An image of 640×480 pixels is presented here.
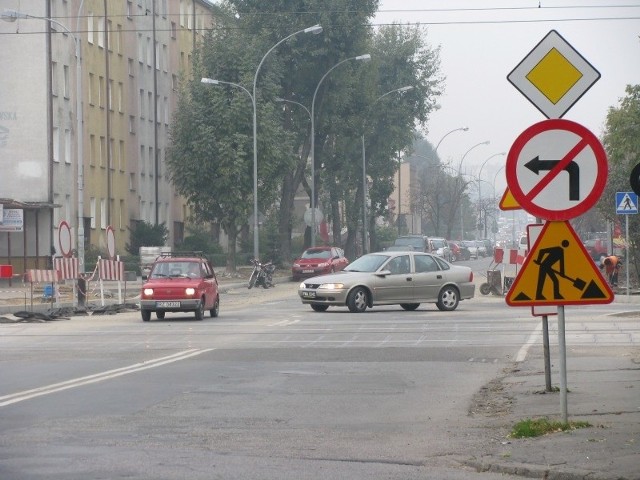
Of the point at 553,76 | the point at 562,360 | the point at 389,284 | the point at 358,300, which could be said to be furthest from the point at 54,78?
the point at 562,360

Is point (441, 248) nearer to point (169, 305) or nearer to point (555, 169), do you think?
point (169, 305)

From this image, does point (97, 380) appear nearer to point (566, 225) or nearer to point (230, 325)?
point (566, 225)

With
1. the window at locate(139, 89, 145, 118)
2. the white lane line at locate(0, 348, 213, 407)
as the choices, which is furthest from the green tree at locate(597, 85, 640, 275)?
the window at locate(139, 89, 145, 118)

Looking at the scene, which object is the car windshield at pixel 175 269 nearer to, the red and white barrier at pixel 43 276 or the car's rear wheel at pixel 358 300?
the car's rear wheel at pixel 358 300

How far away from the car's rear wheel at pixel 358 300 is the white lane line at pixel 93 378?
39.5 ft

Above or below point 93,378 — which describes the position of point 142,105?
above

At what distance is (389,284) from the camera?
3378cm

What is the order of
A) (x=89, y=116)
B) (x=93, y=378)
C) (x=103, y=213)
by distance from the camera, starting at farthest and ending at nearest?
(x=103, y=213) < (x=89, y=116) < (x=93, y=378)

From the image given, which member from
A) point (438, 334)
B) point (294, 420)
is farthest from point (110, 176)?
point (294, 420)

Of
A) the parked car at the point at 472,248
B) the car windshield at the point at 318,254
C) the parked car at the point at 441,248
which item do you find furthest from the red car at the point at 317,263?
the parked car at the point at 472,248

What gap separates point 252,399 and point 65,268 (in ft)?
75.8

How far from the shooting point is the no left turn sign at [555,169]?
10.4m

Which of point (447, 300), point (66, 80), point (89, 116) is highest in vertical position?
point (66, 80)

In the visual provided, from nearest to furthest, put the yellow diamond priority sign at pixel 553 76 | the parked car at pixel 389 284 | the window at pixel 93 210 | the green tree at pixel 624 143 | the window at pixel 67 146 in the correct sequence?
the yellow diamond priority sign at pixel 553 76
the parked car at pixel 389 284
the green tree at pixel 624 143
the window at pixel 67 146
the window at pixel 93 210
